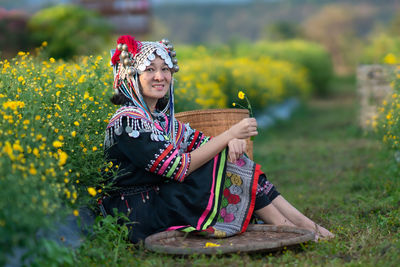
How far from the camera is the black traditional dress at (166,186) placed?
319cm

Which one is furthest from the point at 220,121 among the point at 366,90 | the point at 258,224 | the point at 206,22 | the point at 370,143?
the point at 206,22

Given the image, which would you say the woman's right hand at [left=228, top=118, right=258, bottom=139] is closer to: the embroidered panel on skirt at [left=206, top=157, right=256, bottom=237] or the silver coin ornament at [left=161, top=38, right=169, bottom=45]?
the embroidered panel on skirt at [left=206, top=157, right=256, bottom=237]

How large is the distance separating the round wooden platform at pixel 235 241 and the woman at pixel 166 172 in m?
0.06

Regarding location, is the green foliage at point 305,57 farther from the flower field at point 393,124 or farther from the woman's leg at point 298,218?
the woman's leg at point 298,218

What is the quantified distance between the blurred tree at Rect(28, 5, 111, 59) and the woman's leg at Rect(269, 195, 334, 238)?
38.9 ft

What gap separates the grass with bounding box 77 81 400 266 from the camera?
2.99 metres

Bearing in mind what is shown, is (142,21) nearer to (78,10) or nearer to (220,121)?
(78,10)

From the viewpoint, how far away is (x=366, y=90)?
8289mm

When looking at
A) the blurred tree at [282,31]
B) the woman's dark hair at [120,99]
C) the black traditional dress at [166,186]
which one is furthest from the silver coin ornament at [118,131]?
the blurred tree at [282,31]

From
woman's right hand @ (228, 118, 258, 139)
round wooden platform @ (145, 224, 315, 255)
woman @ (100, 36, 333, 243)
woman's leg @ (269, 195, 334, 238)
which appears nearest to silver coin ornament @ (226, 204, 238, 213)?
woman @ (100, 36, 333, 243)

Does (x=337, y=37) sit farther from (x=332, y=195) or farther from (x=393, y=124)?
(x=332, y=195)

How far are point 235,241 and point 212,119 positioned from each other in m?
1.02

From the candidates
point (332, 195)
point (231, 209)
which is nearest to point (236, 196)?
point (231, 209)

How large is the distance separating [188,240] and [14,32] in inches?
530
